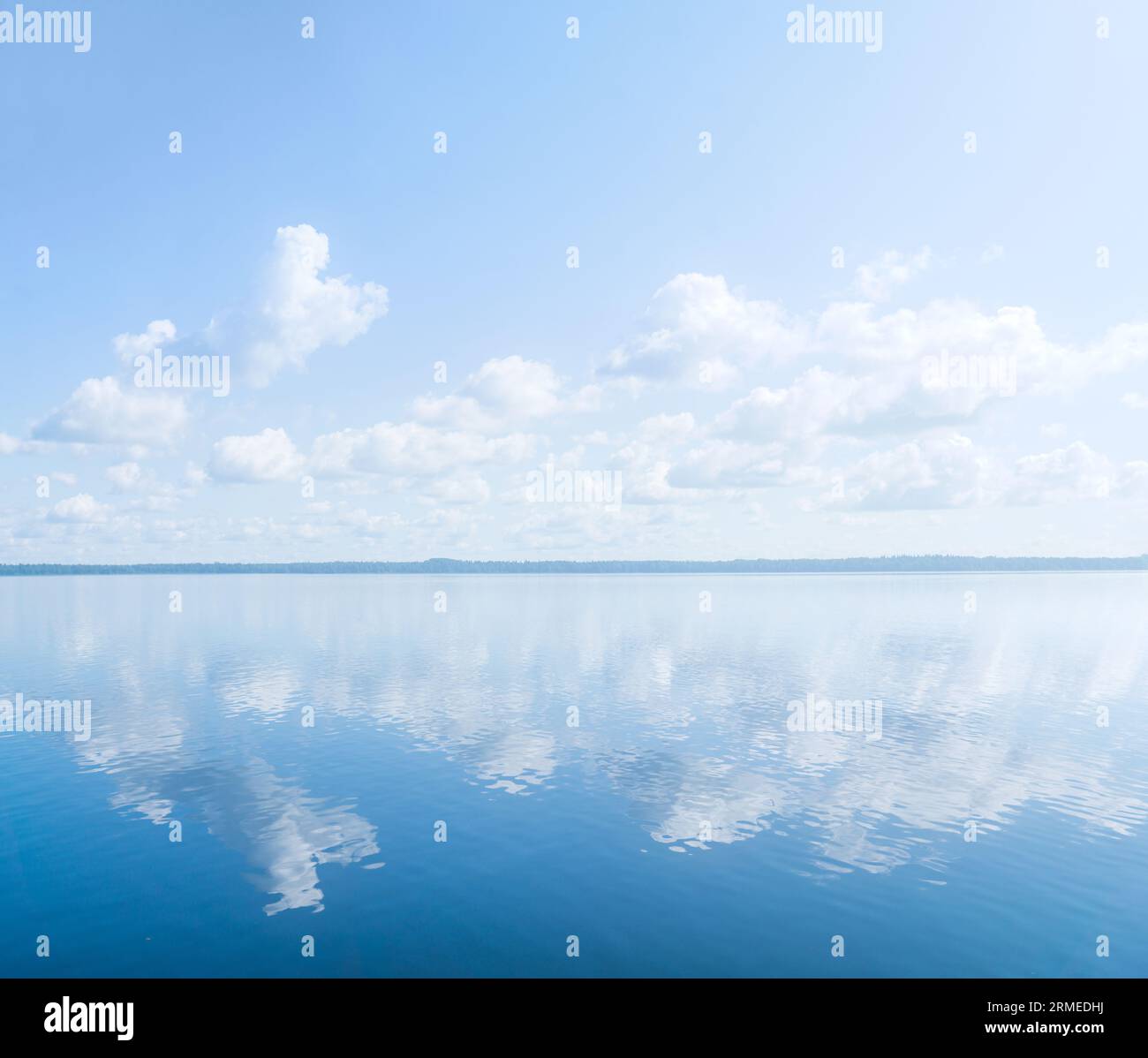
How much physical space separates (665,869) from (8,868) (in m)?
23.3

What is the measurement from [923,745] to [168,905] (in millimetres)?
38396

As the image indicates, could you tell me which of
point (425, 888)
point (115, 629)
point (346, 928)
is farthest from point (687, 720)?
point (115, 629)

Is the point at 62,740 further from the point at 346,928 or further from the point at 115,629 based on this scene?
the point at 115,629

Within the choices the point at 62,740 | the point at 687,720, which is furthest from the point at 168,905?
the point at 687,720

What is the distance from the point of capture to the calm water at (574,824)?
22.3m

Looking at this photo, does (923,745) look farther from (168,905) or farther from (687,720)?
(168,905)

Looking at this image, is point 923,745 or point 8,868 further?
point 923,745

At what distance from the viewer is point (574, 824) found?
3172 cm

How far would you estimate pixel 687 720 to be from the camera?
50.2 metres

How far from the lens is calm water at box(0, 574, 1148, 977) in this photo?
22.3 m

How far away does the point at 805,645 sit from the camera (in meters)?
92.0
